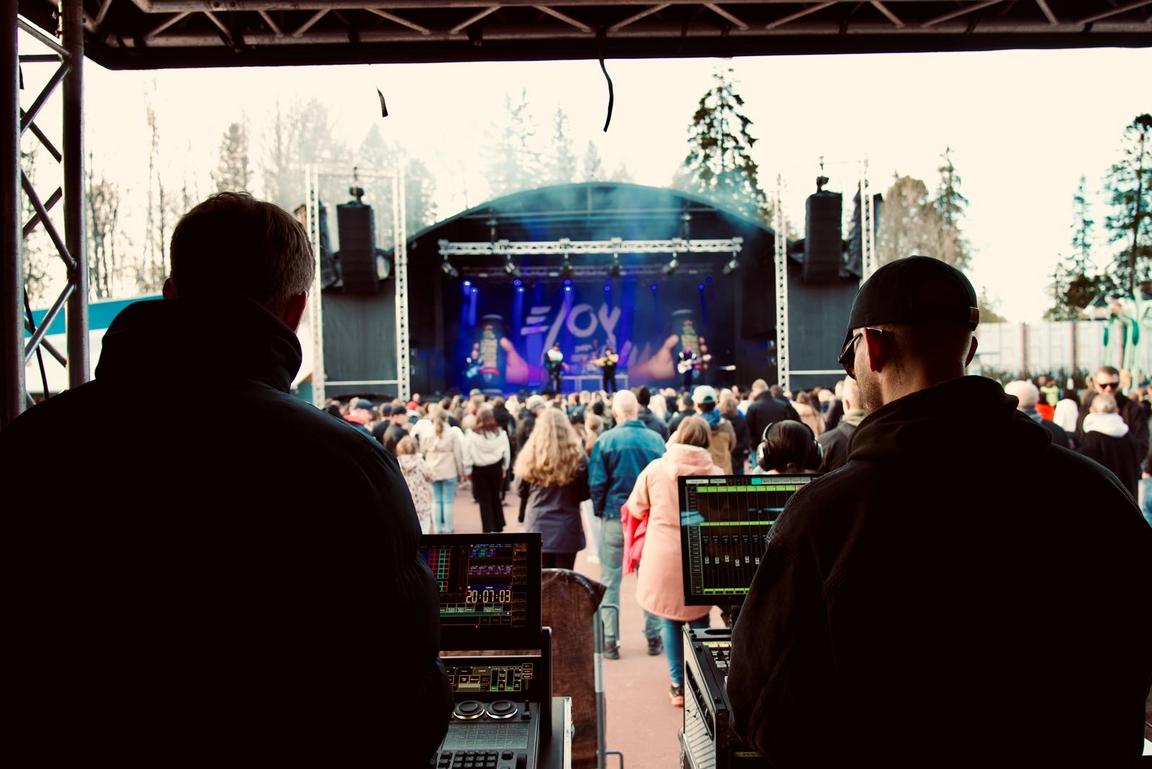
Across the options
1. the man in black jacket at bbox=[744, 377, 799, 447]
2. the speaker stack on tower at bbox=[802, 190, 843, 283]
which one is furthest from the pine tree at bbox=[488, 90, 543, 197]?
the man in black jacket at bbox=[744, 377, 799, 447]

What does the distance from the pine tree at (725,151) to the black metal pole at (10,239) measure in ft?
115

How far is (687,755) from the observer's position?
97.5 inches

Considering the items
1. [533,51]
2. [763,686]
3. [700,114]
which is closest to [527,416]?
[533,51]

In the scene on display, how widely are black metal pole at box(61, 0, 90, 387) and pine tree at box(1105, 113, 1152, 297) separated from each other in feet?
132

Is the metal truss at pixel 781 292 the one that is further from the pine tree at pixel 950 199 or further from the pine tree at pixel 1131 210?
the pine tree at pixel 950 199

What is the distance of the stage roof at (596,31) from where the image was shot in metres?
4.09

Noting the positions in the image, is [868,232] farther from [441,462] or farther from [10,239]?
[10,239]

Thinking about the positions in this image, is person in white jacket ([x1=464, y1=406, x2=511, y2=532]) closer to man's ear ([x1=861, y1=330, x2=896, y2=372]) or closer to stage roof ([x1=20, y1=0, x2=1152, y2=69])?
stage roof ([x1=20, y1=0, x2=1152, y2=69])

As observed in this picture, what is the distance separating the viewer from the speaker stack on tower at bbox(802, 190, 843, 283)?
48.3 feet

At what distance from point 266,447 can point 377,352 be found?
49.6 ft

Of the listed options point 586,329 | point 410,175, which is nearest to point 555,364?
point 586,329

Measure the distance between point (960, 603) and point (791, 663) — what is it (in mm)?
292

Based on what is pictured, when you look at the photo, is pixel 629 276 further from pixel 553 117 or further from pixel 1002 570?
pixel 553 117

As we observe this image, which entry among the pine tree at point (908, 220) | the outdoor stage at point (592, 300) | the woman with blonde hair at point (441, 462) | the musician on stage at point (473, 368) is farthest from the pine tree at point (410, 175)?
the woman with blonde hair at point (441, 462)
